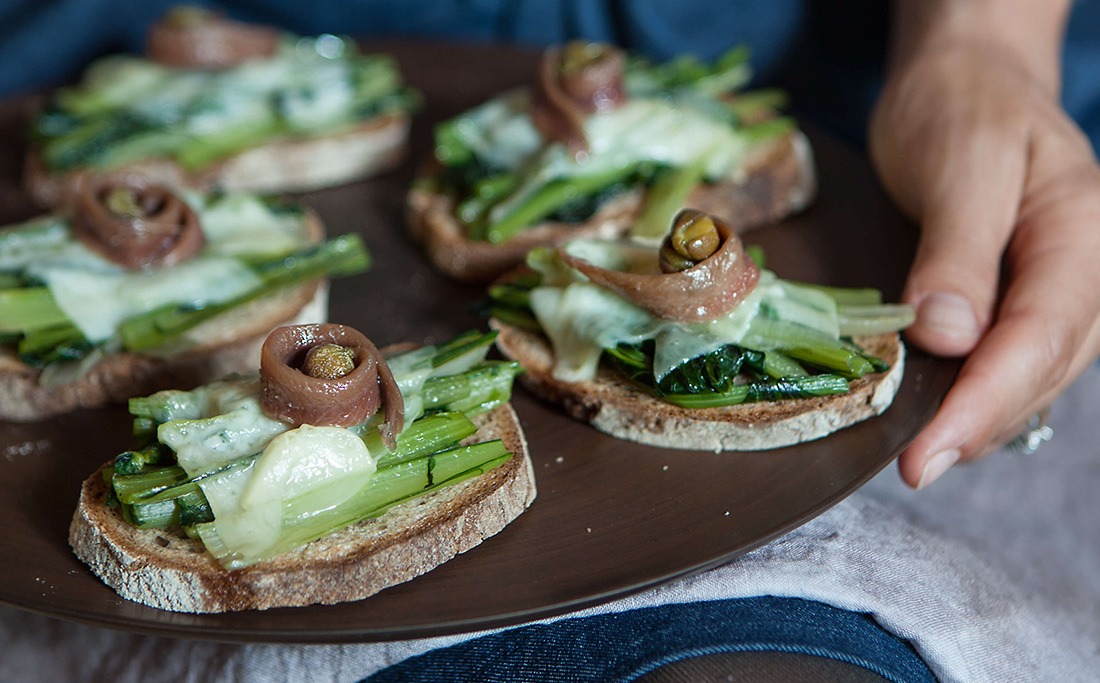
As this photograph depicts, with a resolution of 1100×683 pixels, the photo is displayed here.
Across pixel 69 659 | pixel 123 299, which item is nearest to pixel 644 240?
pixel 123 299

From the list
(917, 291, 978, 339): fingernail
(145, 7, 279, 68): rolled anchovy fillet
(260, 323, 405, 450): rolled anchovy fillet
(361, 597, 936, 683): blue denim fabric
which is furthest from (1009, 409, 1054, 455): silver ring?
(145, 7, 279, 68): rolled anchovy fillet

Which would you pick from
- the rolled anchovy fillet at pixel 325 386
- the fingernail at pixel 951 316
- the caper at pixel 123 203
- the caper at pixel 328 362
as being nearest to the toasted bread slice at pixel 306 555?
the rolled anchovy fillet at pixel 325 386

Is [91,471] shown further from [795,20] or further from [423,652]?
[795,20]

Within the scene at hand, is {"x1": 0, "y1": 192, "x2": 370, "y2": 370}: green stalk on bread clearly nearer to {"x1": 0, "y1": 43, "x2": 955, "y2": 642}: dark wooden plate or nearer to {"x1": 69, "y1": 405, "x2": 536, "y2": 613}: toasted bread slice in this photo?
{"x1": 0, "y1": 43, "x2": 955, "y2": 642}: dark wooden plate

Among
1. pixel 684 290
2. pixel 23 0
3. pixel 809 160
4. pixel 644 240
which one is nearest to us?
pixel 684 290

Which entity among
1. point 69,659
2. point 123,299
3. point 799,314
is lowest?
point 69,659

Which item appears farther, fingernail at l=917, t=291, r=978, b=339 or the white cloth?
fingernail at l=917, t=291, r=978, b=339
